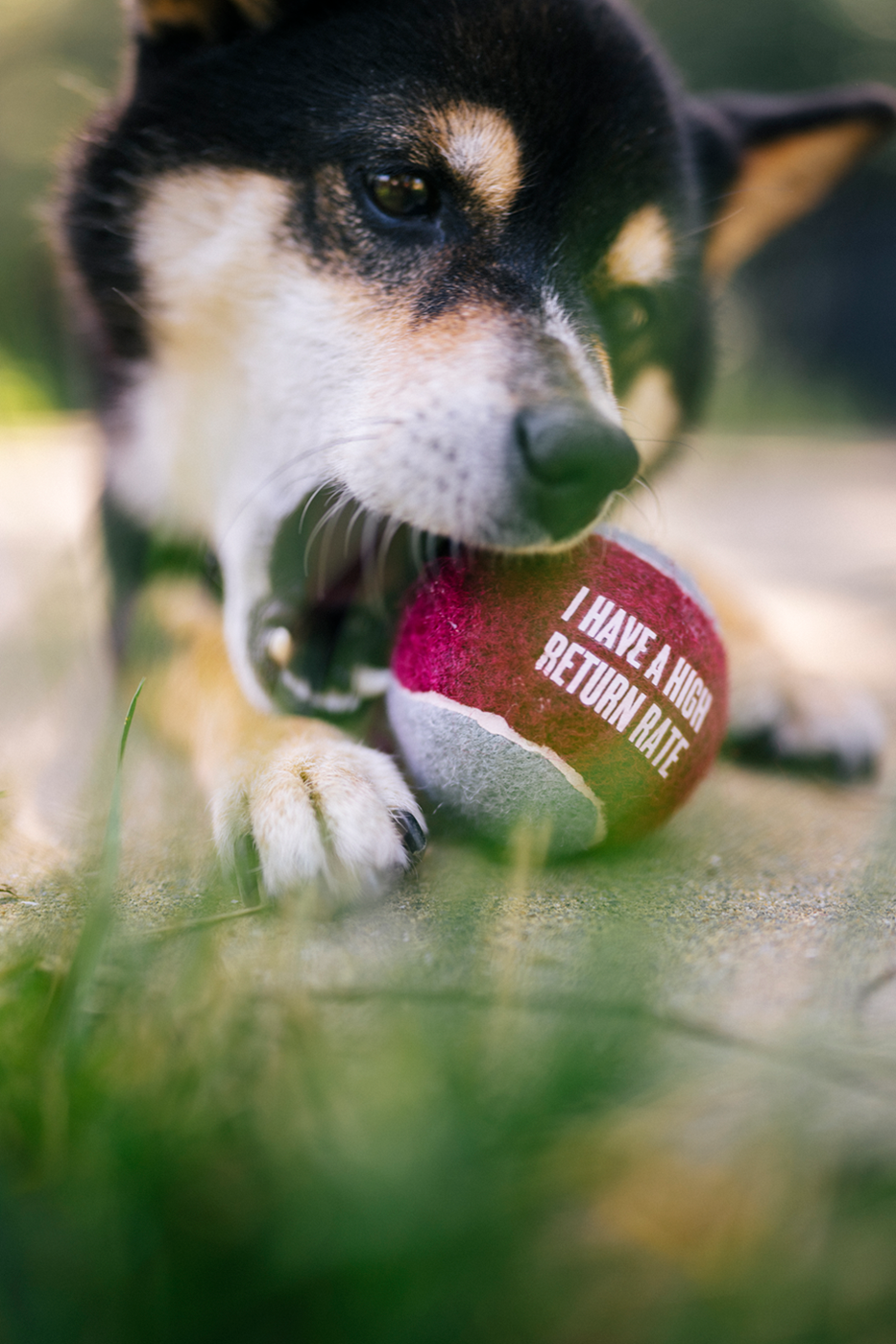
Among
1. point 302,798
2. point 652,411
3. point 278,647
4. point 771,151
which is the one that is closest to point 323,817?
point 302,798

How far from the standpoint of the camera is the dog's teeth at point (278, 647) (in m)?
1.61

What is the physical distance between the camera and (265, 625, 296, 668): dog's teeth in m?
1.61

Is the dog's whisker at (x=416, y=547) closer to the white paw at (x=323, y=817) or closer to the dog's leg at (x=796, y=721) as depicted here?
the white paw at (x=323, y=817)

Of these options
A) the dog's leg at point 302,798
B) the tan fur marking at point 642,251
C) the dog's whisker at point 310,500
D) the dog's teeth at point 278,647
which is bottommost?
the dog's leg at point 302,798

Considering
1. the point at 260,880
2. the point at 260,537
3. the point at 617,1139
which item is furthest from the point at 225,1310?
the point at 260,537

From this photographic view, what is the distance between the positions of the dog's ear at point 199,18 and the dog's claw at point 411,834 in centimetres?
140

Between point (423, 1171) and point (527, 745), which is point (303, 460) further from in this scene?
point (423, 1171)

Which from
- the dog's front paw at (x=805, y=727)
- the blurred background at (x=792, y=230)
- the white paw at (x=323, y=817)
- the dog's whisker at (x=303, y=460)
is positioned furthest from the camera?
the blurred background at (x=792, y=230)

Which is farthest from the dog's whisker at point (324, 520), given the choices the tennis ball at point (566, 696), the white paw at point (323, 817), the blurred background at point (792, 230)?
the blurred background at point (792, 230)

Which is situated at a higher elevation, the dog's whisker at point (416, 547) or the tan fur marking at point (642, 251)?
the tan fur marking at point (642, 251)

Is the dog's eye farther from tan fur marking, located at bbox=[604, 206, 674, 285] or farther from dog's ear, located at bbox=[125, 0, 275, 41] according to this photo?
dog's ear, located at bbox=[125, 0, 275, 41]

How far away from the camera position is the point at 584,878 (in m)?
1.32

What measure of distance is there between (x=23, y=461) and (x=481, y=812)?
171 inches

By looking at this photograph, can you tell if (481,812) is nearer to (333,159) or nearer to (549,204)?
(549,204)
